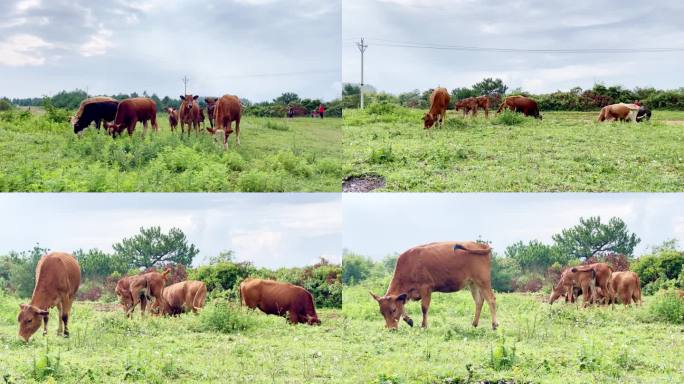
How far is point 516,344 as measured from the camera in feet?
35.5

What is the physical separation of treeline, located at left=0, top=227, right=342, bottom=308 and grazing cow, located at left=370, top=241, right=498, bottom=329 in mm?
1212

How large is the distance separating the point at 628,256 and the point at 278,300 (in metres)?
5.62

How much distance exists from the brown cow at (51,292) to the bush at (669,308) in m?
8.75

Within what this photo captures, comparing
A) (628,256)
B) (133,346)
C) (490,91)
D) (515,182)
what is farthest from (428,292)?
(490,91)

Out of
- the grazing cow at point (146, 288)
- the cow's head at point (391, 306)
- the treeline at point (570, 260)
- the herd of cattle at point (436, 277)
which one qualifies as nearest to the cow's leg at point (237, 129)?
the grazing cow at point (146, 288)

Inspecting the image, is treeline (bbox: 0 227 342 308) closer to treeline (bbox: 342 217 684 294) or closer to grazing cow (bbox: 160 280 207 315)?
grazing cow (bbox: 160 280 207 315)

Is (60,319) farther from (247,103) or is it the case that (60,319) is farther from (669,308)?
(669,308)

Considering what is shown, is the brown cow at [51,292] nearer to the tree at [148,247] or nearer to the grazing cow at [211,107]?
the tree at [148,247]

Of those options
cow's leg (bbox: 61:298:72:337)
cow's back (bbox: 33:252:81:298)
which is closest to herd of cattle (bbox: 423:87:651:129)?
cow's back (bbox: 33:252:81:298)

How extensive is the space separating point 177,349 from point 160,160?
3.01 m

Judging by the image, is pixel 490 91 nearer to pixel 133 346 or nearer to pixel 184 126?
pixel 184 126

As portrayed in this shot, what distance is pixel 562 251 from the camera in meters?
12.4

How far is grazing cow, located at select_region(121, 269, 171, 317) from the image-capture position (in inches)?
482

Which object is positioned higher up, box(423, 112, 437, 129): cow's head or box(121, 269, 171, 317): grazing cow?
box(423, 112, 437, 129): cow's head
